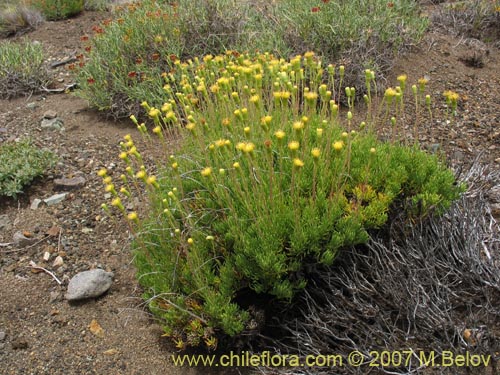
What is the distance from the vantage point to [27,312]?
2820 millimetres

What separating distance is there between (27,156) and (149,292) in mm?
2142

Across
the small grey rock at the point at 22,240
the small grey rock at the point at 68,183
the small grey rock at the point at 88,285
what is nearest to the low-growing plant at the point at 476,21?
the small grey rock at the point at 68,183

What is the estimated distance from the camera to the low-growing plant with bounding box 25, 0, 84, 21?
302 inches

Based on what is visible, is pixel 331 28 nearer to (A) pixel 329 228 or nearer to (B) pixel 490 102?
(B) pixel 490 102

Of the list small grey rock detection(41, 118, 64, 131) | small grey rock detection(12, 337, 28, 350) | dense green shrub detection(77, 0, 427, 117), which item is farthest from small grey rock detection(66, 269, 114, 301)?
small grey rock detection(41, 118, 64, 131)

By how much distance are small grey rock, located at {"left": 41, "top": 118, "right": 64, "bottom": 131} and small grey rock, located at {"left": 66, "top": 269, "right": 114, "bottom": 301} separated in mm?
2378

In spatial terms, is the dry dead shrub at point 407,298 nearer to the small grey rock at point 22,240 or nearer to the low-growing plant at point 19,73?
the small grey rock at point 22,240

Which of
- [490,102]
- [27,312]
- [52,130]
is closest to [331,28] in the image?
[490,102]

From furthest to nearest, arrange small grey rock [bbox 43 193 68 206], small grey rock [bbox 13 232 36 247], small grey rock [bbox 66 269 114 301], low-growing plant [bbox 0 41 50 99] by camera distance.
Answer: low-growing plant [bbox 0 41 50 99] → small grey rock [bbox 43 193 68 206] → small grey rock [bbox 13 232 36 247] → small grey rock [bbox 66 269 114 301]

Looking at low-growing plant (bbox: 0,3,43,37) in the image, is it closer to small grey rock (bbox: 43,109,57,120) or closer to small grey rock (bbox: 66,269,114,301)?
small grey rock (bbox: 43,109,57,120)

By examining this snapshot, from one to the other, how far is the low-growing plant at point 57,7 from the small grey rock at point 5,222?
5.25 m

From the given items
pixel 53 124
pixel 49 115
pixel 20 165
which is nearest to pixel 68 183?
pixel 20 165

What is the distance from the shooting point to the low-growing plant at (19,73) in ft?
18.2

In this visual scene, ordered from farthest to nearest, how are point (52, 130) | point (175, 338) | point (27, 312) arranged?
point (52, 130) < point (27, 312) < point (175, 338)
